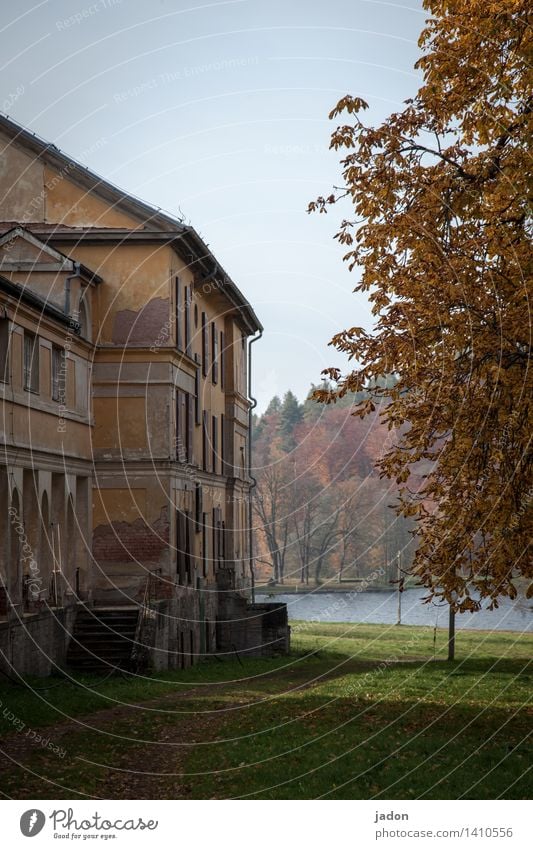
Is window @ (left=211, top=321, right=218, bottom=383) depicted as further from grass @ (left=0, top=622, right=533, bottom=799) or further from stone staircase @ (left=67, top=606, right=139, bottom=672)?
grass @ (left=0, top=622, right=533, bottom=799)

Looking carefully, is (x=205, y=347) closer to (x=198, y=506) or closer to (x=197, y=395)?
(x=197, y=395)

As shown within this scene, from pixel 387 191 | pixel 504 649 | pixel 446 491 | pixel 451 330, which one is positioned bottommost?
pixel 504 649

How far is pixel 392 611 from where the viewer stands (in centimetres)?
7194

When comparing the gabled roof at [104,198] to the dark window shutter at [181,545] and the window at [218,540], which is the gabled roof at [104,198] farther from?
the window at [218,540]

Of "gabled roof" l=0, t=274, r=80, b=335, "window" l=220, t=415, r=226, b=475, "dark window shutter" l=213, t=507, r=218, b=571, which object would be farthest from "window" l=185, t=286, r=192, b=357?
"window" l=220, t=415, r=226, b=475

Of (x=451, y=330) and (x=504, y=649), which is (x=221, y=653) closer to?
(x=504, y=649)

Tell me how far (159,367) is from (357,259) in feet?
56.5

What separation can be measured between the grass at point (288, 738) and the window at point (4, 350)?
689 centimetres

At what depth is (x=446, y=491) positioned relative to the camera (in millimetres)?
15453

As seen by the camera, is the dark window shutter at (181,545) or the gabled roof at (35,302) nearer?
the gabled roof at (35,302)

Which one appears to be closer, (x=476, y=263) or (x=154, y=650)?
(x=476, y=263)

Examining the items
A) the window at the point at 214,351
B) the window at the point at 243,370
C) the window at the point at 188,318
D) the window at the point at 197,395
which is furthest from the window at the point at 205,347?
the window at the point at 243,370

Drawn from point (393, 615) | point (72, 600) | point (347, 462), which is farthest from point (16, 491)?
point (347, 462)

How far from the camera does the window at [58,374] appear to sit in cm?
2900
